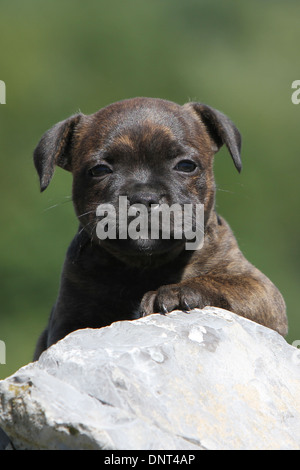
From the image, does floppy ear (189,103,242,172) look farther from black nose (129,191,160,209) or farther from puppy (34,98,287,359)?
black nose (129,191,160,209)

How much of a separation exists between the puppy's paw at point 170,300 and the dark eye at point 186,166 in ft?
2.94

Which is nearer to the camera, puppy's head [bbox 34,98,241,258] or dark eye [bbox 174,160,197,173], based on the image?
puppy's head [bbox 34,98,241,258]

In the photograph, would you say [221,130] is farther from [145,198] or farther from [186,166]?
[145,198]

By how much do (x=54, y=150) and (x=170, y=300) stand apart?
166 cm

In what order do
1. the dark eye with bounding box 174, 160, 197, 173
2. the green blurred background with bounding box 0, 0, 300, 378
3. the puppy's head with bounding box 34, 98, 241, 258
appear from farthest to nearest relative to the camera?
the green blurred background with bounding box 0, 0, 300, 378 → the dark eye with bounding box 174, 160, 197, 173 → the puppy's head with bounding box 34, 98, 241, 258

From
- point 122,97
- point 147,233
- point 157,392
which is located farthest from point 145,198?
point 122,97

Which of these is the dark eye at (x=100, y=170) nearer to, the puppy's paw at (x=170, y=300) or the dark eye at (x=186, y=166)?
the dark eye at (x=186, y=166)

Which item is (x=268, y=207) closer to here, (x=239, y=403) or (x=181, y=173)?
(x=181, y=173)

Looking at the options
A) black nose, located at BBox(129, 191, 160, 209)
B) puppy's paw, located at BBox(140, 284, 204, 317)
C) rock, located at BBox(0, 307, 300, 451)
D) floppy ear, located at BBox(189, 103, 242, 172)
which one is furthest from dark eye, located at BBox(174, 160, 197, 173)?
rock, located at BBox(0, 307, 300, 451)

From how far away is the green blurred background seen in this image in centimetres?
1562

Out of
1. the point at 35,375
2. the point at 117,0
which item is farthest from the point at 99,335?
the point at 117,0

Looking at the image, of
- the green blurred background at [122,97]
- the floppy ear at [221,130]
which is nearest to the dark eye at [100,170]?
the floppy ear at [221,130]

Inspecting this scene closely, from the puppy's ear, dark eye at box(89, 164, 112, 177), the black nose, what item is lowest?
the black nose

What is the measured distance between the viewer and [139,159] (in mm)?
6605
